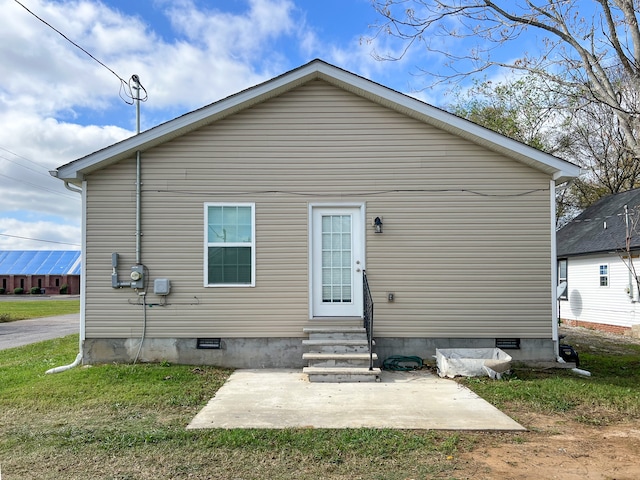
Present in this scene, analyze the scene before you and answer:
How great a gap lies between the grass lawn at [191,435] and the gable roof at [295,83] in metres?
3.24

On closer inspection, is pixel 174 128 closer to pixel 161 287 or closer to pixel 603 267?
pixel 161 287

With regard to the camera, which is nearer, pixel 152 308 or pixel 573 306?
pixel 152 308

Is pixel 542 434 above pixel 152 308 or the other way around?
the other way around

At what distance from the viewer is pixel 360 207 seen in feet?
25.7

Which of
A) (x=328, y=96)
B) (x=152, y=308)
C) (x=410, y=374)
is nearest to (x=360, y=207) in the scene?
(x=328, y=96)

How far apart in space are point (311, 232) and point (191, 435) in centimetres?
405

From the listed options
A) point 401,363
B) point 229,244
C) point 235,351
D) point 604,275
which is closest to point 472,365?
point 401,363

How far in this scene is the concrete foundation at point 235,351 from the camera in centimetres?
760

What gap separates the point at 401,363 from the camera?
752 centimetres

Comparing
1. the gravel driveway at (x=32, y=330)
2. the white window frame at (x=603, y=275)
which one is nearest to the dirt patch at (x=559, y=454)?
the gravel driveway at (x=32, y=330)

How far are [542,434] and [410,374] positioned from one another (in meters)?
2.67

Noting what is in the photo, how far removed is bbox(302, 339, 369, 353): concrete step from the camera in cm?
714

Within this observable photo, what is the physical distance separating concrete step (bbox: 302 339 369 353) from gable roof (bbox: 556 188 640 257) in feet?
32.6

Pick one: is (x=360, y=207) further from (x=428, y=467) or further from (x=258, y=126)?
(x=428, y=467)
